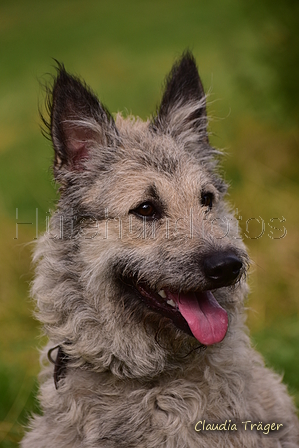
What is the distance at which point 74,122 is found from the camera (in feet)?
11.7

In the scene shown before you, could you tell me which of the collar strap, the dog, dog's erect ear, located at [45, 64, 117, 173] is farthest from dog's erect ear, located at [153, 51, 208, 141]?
the collar strap

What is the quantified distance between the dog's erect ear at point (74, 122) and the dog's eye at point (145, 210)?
512 mm

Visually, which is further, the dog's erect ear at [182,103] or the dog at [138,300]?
the dog's erect ear at [182,103]

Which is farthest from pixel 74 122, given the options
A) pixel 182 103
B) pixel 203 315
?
pixel 203 315

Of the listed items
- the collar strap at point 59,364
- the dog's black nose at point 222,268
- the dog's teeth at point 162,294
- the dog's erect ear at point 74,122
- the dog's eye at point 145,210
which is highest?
the dog's erect ear at point 74,122

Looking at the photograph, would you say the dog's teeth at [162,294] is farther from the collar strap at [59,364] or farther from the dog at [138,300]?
the collar strap at [59,364]

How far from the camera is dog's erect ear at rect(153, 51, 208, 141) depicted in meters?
3.94

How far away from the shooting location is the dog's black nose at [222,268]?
3090mm

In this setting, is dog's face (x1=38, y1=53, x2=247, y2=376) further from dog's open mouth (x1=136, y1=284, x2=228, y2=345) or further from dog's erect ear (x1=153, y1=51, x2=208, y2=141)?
dog's erect ear (x1=153, y1=51, x2=208, y2=141)

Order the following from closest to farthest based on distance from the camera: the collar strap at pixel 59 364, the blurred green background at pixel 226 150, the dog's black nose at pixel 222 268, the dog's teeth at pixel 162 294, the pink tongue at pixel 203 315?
the dog's black nose at pixel 222 268
the pink tongue at pixel 203 315
the dog's teeth at pixel 162 294
the collar strap at pixel 59 364
the blurred green background at pixel 226 150

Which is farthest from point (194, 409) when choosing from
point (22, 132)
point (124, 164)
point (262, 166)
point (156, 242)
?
point (22, 132)

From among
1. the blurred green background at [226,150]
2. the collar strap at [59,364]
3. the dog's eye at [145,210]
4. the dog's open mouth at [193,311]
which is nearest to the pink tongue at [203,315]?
the dog's open mouth at [193,311]

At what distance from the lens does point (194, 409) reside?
3.30 meters

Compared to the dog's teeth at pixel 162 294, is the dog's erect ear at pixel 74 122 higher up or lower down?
higher up
